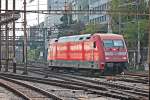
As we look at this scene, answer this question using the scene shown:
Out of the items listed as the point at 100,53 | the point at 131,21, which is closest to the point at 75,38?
the point at 100,53

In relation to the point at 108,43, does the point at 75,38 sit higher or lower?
higher

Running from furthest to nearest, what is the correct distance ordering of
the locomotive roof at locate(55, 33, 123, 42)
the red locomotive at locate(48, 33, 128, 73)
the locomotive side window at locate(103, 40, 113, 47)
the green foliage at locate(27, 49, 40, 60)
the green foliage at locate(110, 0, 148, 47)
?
the green foliage at locate(27, 49, 40, 60) < the green foliage at locate(110, 0, 148, 47) < the locomotive roof at locate(55, 33, 123, 42) < the locomotive side window at locate(103, 40, 113, 47) < the red locomotive at locate(48, 33, 128, 73)

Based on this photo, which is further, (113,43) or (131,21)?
(131,21)

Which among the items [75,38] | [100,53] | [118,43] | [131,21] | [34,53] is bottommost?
[34,53]

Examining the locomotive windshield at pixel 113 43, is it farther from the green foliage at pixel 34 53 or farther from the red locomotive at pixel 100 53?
the green foliage at pixel 34 53

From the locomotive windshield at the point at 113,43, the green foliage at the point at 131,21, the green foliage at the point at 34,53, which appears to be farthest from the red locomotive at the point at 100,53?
the green foliage at the point at 34,53

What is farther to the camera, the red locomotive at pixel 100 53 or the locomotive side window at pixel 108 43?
the locomotive side window at pixel 108 43

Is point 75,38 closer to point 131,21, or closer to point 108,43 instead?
point 108,43

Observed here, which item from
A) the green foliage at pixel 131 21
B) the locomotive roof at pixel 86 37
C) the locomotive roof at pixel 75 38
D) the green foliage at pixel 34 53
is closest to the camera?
the locomotive roof at pixel 86 37

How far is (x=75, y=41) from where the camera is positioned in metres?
37.8

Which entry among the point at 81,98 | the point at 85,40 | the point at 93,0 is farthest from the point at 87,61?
the point at 93,0

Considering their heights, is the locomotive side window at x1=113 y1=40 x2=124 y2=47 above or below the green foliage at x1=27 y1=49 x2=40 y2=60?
above

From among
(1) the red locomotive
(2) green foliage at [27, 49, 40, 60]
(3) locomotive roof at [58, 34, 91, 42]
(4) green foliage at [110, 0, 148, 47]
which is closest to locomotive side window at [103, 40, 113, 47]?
(1) the red locomotive

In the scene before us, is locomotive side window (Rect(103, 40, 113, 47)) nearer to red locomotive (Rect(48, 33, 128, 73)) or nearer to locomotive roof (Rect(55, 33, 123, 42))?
red locomotive (Rect(48, 33, 128, 73))
